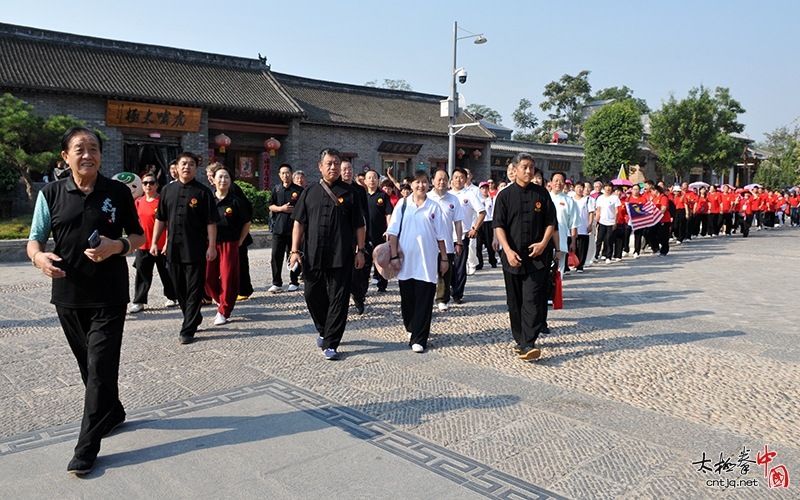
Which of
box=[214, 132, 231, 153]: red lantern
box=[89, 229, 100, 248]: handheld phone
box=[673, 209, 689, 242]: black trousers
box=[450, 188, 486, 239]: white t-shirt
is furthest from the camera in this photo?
box=[214, 132, 231, 153]: red lantern

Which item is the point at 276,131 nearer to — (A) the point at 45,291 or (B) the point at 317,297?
(A) the point at 45,291

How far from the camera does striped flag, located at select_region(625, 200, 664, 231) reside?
14320 millimetres

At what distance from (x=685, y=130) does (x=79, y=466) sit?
41.1 meters

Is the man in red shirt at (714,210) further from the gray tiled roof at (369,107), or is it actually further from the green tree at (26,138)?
the green tree at (26,138)

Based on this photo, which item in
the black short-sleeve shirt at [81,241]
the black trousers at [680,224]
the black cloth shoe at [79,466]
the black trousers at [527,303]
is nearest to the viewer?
the black cloth shoe at [79,466]

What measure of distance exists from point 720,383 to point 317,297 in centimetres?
341

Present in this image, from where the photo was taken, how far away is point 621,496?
3.03 metres

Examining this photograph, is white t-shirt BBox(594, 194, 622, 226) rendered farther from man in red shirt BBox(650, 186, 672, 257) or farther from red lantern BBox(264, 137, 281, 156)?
red lantern BBox(264, 137, 281, 156)

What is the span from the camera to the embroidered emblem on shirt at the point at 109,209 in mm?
3511

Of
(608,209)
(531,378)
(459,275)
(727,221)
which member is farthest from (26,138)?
(727,221)

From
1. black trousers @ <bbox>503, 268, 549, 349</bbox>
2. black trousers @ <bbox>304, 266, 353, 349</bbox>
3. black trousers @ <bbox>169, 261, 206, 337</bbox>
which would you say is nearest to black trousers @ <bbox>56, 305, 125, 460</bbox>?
black trousers @ <bbox>304, 266, 353, 349</bbox>

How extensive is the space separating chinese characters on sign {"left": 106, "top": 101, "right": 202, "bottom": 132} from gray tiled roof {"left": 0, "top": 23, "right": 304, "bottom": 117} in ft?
1.10

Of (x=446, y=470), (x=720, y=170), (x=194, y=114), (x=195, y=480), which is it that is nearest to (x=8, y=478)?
(x=195, y=480)

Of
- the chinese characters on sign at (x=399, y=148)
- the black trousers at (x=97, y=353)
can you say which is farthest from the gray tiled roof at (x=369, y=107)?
the black trousers at (x=97, y=353)
